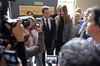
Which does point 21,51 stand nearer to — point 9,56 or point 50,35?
point 9,56

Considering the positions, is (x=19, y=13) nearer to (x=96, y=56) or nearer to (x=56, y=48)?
(x=56, y=48)

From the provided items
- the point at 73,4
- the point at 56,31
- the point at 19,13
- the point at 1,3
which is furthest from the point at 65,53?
the point at 73,4

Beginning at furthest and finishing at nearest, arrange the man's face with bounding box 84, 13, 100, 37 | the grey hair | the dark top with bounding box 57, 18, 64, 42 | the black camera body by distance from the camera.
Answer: the dark top with bounding box 57, 18, 64, 42
the man's face with bounding box 84, 13, 100, 37
the black camera body
the grey hair

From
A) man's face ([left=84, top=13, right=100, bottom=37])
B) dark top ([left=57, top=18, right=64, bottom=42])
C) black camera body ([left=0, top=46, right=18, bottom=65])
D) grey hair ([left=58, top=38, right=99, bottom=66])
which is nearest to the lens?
grey hair ([left=58, top=38, right=99, bottom=66])

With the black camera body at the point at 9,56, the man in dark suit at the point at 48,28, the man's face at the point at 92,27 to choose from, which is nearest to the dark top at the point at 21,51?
the black camera body at the point at 9,56

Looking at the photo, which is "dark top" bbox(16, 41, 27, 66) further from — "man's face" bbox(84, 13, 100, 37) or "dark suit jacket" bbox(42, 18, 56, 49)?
"dark suit jacket" bbox(42, 18, 56, 49)

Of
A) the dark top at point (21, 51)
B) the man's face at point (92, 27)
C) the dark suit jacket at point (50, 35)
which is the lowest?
the dark suit jacket at point (50, 35)

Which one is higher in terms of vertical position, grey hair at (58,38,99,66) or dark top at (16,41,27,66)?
grey hair at (58,38,99,66)

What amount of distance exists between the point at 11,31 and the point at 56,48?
260cm

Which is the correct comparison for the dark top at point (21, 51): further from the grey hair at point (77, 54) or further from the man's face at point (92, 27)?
the man's face at point (92, 27)

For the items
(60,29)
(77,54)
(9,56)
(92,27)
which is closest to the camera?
(77,54)

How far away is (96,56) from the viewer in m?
0.68

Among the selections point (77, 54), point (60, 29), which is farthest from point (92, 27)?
point (60, 29)

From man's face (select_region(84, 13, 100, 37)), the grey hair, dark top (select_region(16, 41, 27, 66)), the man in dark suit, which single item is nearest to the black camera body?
dark top (select_region(16, 41, 27, 66))
